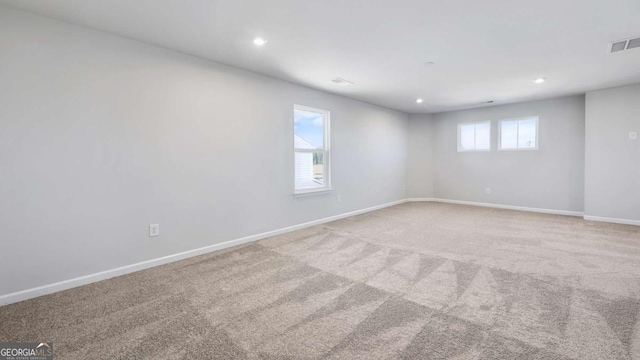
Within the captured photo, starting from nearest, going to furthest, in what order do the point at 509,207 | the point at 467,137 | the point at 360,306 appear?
the point at 360,306
the point at 509,207
the point at 467,137

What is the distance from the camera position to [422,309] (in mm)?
2045

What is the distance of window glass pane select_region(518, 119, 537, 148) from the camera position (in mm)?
5887

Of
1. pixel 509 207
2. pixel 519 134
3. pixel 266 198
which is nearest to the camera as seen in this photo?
pixel 266 198

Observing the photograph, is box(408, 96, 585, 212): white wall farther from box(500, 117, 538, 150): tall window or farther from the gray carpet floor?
the gray carpet floor

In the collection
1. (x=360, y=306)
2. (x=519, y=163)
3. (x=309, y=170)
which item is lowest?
(x=360, y=306)

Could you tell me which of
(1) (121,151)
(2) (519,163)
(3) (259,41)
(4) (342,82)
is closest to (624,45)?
(4) (342,82)

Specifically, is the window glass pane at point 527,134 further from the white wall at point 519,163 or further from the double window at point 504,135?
the white wall at point 519,163

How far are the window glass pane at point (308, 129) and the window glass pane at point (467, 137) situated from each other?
Answer: 13.6 feet

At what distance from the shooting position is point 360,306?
2094mm

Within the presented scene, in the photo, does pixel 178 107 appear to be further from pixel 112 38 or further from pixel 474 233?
pixel 474 233

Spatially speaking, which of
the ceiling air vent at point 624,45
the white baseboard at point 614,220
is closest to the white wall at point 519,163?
the white baseboard at point 614,220

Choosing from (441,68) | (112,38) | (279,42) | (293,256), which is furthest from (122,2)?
(441,68)

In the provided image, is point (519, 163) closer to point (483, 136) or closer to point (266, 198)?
point (483, 136)

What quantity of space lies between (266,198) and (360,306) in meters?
2.32
